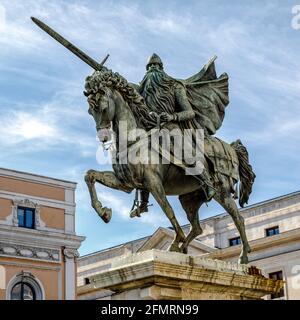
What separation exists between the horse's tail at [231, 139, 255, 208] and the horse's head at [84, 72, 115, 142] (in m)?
2.38

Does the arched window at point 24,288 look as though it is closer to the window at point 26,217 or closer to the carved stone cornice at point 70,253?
the carved stone cornice at point 70,253

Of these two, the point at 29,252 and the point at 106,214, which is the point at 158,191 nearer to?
the point at 106,214

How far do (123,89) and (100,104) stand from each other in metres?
0.49

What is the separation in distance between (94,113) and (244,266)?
9.69ft

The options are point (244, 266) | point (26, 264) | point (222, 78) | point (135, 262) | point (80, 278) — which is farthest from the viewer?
point (80, 278)

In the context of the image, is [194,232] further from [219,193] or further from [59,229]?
[59,229]

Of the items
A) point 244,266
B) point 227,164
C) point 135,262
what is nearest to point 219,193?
point 227,164

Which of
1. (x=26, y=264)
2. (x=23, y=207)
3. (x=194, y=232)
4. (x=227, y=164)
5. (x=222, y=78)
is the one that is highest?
(x=23, y=207)

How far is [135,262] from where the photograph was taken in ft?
31.3

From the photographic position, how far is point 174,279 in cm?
940

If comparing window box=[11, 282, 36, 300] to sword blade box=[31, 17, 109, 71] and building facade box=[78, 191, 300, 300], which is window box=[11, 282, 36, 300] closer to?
building facade box=[78, 191, 300, 300]

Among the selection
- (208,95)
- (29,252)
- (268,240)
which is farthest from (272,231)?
(208,95)

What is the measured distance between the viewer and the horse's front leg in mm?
9984

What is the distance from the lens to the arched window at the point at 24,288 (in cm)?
4128
